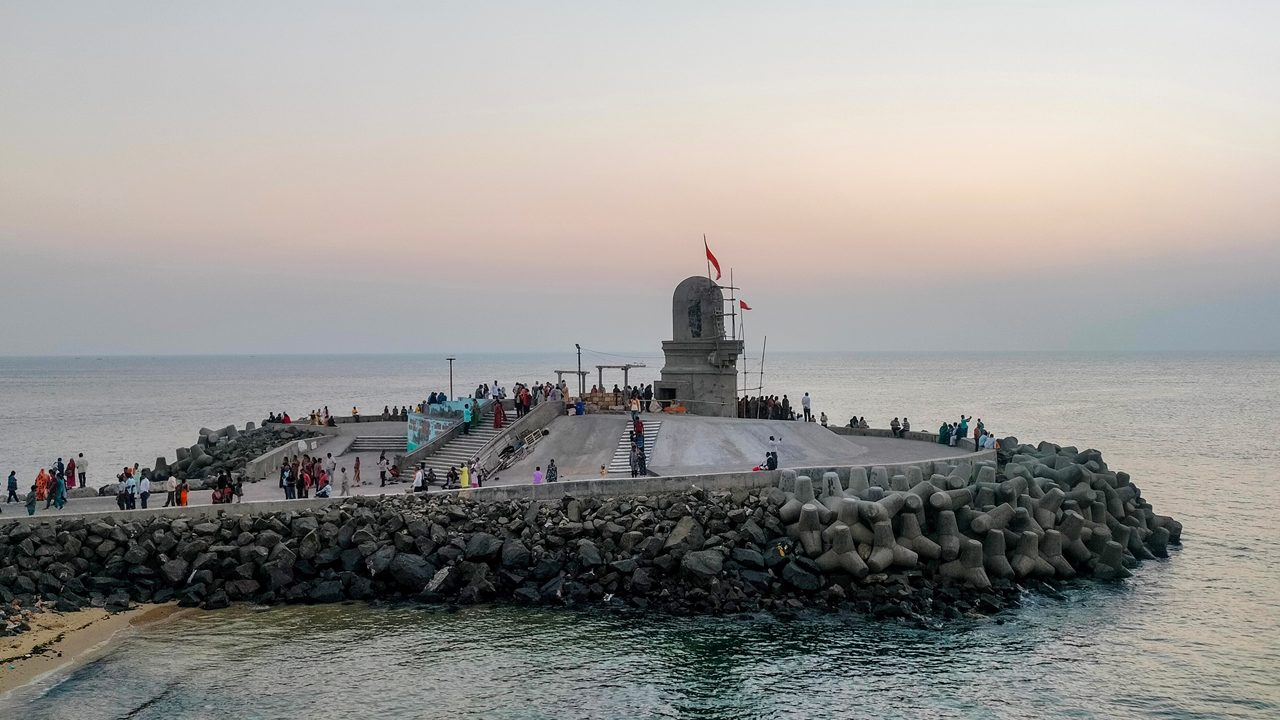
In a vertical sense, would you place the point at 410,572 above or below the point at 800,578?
above

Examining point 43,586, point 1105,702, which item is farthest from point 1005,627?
point 43,586

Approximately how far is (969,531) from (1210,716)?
8.09 metres

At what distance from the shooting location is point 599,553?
24.6 m

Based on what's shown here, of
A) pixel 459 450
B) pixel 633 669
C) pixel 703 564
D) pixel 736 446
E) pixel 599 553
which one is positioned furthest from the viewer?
pixel 459 450

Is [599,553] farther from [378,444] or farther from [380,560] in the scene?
[378,444]

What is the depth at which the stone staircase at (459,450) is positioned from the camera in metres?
31.9

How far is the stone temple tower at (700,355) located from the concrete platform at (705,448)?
11.9ft

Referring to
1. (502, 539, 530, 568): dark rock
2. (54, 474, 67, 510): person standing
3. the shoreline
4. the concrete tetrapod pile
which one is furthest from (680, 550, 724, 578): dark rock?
(54, 474, 67, 510): person standing

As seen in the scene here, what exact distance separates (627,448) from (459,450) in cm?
547

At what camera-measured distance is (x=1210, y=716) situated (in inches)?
721

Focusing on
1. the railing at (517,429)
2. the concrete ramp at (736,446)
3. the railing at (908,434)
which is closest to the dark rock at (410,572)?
the railing at (517,429)

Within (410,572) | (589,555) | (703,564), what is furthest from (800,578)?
(410,572)

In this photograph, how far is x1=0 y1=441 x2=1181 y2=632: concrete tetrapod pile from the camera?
23484mm

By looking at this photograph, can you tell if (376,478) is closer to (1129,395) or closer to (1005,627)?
(1005,627)
